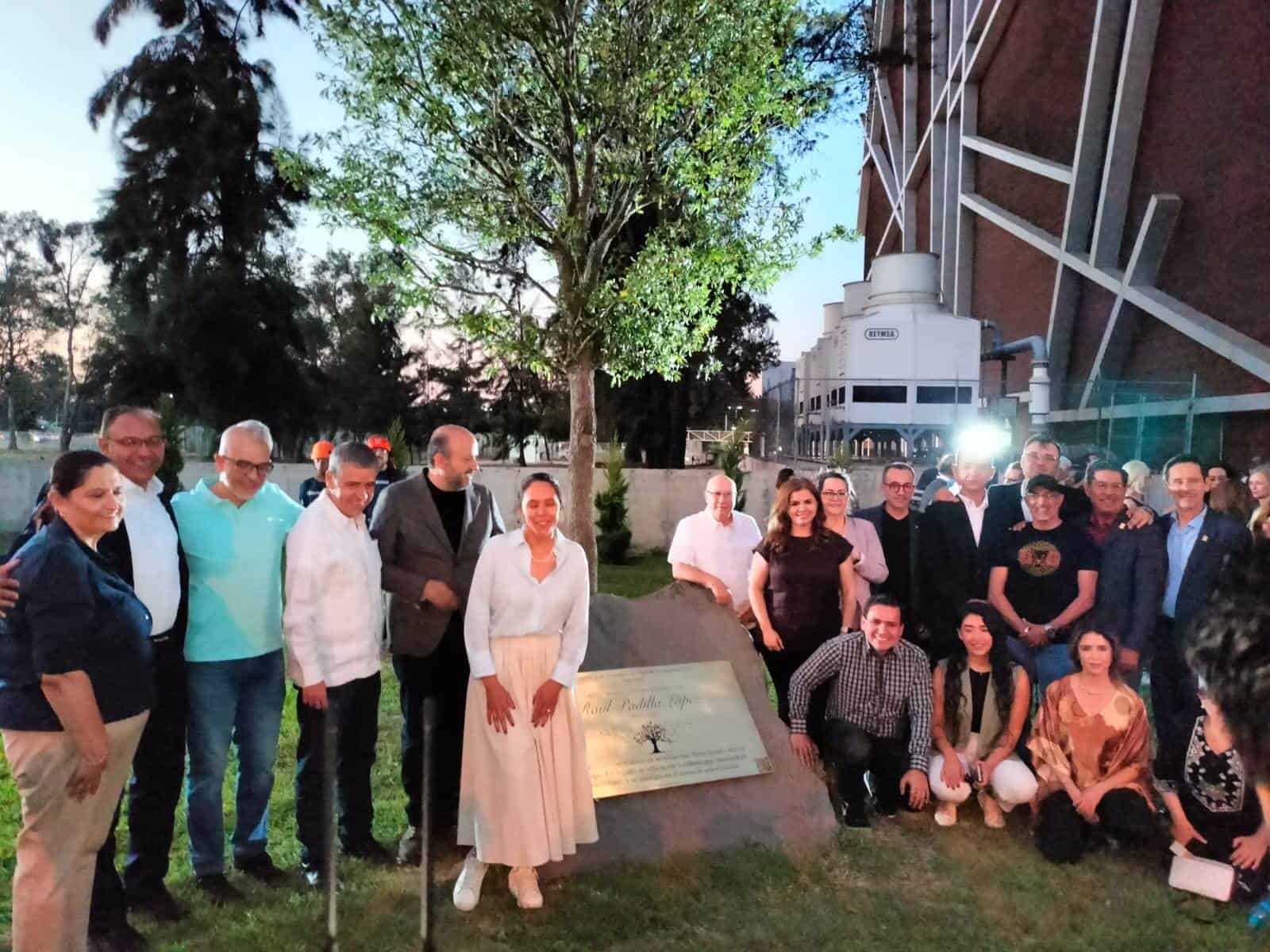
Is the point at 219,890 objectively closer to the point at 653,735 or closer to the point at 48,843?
the point at 48,843

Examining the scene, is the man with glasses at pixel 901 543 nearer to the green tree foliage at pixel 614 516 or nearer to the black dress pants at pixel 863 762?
the black dress pants at pixel 863 762

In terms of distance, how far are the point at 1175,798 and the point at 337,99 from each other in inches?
345

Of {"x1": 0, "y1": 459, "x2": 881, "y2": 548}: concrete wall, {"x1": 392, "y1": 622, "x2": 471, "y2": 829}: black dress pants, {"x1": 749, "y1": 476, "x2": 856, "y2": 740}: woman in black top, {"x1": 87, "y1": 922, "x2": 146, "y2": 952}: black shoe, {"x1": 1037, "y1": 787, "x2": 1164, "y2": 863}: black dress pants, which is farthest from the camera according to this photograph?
{"x1": 0, "y1": 459, "x2": 881, "y2": 548}: concrete wall

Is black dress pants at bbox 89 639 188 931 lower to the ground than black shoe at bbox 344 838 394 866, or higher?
higher

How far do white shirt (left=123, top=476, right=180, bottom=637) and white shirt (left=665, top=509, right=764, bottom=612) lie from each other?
295cm

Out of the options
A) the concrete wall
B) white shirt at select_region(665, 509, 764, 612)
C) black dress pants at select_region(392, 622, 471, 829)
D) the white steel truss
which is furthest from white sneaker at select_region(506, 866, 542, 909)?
the concrete wall

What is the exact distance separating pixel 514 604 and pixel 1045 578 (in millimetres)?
3358

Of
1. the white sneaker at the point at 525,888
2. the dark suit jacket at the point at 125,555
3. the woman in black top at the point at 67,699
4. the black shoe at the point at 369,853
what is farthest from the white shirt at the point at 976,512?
Answer: the woman in black top at the point at 67,699

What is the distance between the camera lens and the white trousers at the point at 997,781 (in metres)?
4.78

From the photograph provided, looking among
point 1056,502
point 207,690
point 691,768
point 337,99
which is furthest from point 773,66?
point 207,690

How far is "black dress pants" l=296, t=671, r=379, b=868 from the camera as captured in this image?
161 inches

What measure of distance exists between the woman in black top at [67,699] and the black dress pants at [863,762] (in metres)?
3.48

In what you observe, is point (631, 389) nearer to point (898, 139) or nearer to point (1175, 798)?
point (898, 139)

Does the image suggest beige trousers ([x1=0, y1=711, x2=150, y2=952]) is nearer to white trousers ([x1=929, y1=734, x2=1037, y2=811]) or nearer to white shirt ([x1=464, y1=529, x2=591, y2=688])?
white shirt ([x1=464, y1=529, x2=591, y2=688])
